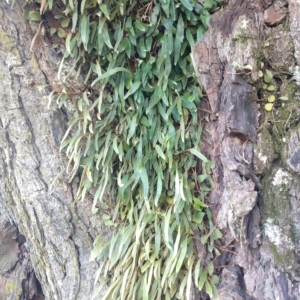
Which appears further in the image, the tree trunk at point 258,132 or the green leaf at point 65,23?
the green leaf at point 65,23

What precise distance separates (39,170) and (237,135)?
2.66ft

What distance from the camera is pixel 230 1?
3.92ft

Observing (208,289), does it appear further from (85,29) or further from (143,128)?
(85,29)

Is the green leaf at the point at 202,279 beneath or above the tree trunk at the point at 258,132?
beneath

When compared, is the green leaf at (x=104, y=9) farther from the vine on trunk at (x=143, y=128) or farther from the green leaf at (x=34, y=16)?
the green leaf at (x=34, y=16)

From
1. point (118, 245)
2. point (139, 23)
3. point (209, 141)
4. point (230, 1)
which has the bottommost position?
point (118, 245)

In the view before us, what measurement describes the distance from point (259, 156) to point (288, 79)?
0.30 m

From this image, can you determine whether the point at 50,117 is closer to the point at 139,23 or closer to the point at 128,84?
the point at 128,84

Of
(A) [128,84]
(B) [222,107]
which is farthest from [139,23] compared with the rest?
(B) [222,107]

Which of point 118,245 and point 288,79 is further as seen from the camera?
point 118,245

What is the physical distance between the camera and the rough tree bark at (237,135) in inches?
44.8

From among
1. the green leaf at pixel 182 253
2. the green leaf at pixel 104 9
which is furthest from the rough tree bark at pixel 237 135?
the green leaf at pixel 104 9

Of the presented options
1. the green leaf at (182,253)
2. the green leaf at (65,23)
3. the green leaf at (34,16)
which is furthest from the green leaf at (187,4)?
the green leaf at (182,253)

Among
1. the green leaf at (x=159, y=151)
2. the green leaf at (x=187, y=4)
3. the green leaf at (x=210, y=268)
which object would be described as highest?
the green leaf at (x=187, y=4)
